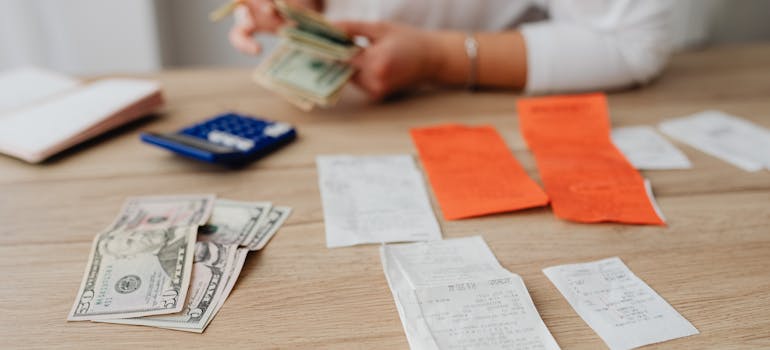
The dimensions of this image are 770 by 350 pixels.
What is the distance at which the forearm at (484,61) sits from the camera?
99 centimetres

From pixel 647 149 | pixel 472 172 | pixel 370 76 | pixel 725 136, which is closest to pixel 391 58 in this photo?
pixel 370 76

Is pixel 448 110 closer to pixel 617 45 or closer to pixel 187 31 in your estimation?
pixel 617 45

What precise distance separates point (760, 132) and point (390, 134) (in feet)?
1.77

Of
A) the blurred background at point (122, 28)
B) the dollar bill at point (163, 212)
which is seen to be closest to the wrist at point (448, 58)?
the dollar bill at point (163, 212)

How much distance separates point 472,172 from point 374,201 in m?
0.14

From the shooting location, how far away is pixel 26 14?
59.4 inches

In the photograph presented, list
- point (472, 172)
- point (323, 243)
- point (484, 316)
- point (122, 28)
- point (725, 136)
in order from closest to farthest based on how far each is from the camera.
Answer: point (484, 316)
point (323, 243)
point (472, 172)
point (725, 136)
point (122, 28)

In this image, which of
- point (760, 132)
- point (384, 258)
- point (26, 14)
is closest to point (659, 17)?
point (760, 132)

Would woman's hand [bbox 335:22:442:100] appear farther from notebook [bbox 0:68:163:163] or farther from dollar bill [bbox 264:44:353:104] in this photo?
notebook [bbox 0:68:163:163]

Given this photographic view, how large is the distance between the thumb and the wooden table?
12 centimetres

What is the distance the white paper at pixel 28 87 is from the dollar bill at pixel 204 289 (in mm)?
522

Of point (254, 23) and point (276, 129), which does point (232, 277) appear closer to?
point (276, 129)

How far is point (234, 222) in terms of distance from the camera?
62cm

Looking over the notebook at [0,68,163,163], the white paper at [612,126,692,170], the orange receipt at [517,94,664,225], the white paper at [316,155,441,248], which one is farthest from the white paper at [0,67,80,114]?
the white paper at [612,126,692,170]
